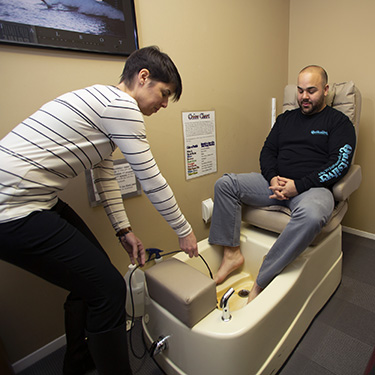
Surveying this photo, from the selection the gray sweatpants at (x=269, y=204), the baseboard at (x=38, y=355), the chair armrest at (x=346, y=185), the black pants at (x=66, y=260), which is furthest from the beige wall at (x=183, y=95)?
the chair armrest at (x=346, y=185)

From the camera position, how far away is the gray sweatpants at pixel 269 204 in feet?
3.30

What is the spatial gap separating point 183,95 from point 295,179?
0.80m

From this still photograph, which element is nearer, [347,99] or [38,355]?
[38,355]

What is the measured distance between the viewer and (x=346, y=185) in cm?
123

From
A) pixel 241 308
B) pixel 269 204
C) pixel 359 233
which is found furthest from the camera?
pixel 359 233

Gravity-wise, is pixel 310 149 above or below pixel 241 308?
above

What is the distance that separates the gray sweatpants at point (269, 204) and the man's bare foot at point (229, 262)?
5cm

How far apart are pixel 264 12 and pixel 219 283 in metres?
1.91

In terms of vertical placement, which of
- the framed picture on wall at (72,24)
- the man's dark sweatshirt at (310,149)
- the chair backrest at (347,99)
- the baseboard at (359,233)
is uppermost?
the framed picture on wall at (72,24)

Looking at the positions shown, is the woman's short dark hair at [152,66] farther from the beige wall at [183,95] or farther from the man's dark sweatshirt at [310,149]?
the man's dark sweatshirt at [310,149]

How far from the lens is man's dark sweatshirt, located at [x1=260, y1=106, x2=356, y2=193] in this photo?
4.00ft

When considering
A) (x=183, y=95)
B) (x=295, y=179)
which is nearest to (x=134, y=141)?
(x=183, y=95)

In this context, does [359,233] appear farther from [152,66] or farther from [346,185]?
[152,66]

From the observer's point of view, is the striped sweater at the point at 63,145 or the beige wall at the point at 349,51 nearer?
the striped sweater at the point at 63,145
